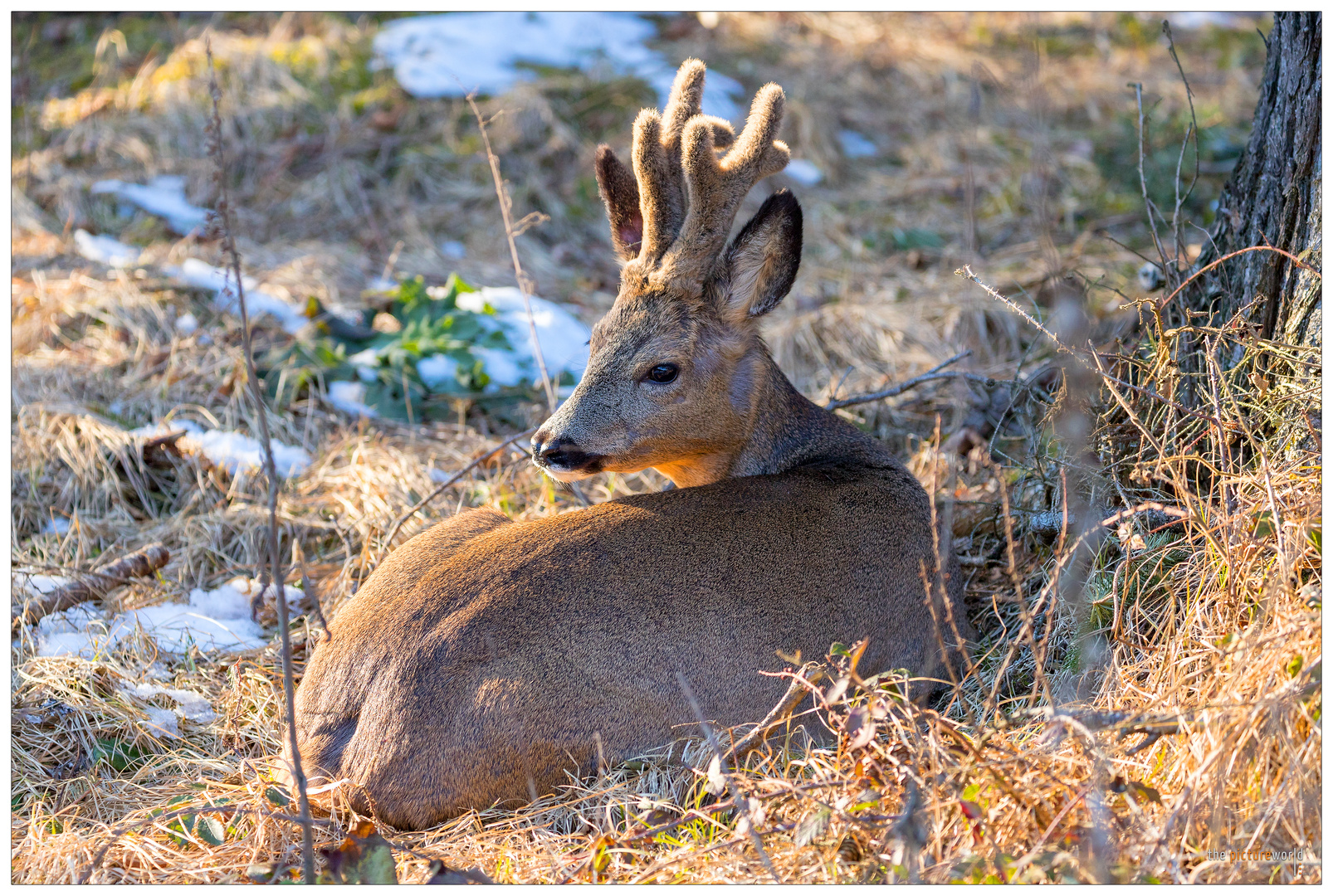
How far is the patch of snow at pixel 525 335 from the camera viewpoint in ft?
20.3

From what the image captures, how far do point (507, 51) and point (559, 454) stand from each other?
697cm

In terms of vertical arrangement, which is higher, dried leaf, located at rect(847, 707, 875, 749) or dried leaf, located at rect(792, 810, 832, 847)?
dried leaf, located at rect(847, 707, 875, 749)

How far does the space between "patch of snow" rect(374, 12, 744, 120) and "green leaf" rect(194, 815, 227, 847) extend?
6901 mm

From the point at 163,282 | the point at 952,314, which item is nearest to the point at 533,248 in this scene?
the point at 163,282

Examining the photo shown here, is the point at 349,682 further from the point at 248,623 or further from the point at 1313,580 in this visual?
the point at 1313,580

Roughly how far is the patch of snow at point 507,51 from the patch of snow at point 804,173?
0.67 m

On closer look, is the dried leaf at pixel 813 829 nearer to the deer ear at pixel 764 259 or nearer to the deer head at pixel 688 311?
the deer head at pixel 688 311

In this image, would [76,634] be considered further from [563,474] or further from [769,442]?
[769,442]

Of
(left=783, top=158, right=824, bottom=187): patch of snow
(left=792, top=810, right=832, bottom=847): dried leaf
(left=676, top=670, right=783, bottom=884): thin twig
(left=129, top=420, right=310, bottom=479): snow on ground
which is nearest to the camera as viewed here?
(left=676, top=670, right=783, bottom=884): thin twig

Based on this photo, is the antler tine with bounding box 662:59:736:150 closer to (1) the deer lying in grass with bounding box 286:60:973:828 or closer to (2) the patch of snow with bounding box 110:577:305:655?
(1) the deer lying in grass with bounding box 286:60:973:828

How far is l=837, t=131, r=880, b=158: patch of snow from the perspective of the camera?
372 inches

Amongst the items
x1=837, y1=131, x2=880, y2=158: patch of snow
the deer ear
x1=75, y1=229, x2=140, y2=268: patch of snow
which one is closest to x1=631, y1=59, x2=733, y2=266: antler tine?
the deer ear

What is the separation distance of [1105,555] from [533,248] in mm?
5451

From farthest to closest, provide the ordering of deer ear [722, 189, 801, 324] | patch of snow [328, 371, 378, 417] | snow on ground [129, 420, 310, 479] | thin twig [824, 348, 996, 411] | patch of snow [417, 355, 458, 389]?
1. patch of snow [417, 355, 458, 389]
2. patch of snow [328, 371, 378, 417]
3. snow on ground [129, 420, 310, 479]
4. thin twig [824, 348, 996, 411]
5. deer ear [722, 189, 801, 324]
